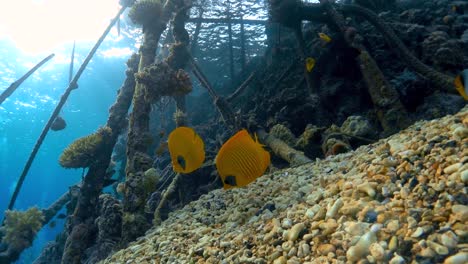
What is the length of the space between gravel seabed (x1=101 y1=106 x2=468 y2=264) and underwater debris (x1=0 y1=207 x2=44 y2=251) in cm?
493

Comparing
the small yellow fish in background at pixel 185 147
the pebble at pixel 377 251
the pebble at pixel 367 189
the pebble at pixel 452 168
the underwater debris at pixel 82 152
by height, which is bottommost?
the pebble at pixel 377 251

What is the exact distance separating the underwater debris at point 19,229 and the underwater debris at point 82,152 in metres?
2.48

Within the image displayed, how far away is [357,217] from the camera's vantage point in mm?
2012

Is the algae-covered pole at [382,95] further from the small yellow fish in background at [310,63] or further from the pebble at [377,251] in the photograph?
the pebble at [377,251]

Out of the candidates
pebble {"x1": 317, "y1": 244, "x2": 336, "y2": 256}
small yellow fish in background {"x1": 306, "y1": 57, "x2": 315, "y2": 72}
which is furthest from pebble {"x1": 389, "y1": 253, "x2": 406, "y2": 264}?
small yellow fish in background {"x1": 306, "y1": 57, "x2": 315, "y2": 72}

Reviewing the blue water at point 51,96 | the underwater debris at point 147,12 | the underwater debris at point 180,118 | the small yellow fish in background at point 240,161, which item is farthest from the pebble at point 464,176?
the blue water at point 51,96

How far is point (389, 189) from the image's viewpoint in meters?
2.16

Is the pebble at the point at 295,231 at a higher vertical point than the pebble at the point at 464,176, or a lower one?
lower

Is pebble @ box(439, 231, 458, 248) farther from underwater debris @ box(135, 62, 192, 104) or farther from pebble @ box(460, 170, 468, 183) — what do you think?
underwater debris @ box(135, 62, 192, 104)

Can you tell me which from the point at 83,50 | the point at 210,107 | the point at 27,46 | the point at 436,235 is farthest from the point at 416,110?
the point at 27,46

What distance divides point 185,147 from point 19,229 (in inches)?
237

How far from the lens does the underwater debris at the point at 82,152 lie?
5941 millimetres

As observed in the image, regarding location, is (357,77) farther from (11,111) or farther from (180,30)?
(11,111)

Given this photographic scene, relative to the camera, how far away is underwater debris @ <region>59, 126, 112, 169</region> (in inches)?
234
